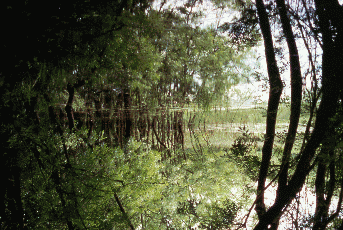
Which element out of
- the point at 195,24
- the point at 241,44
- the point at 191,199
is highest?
the point at 195,24

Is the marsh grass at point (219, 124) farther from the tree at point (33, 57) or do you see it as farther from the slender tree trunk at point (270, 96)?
the tree at point (33, 57)

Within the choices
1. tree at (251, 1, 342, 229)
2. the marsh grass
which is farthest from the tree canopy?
the marsh grass

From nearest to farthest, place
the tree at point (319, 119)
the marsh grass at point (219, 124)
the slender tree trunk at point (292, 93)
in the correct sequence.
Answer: the tree at point (319, 119) < the slender tree trunk at point (292, 93) < the marsh grass at point (219, 124)

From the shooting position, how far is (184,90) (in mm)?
2527

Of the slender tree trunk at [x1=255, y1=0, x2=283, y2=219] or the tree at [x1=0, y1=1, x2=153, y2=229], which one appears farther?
the slender tree trunk at [x1=255, y1=0, x2=283, y2=219]

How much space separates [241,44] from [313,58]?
0.44m

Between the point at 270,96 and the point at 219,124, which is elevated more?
the point at 270,96

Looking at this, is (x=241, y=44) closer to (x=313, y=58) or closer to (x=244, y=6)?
(x=244, y=6)

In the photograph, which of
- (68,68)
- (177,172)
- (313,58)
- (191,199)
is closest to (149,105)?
(68,68)

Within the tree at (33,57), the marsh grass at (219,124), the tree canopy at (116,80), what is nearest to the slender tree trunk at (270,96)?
the tree canopy at (116,80)

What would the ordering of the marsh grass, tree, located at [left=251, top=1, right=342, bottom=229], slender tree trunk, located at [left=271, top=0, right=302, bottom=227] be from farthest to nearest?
1. the marsh grass
2. slender tree trunk, located at [left=271, top=0, right=302, bottom=227]
3. tree, located at [left=251, top=1, right=342, bottom=229]

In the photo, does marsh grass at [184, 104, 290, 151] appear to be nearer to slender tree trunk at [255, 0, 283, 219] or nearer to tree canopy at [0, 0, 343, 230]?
slender tree trunk at [255, 0, 283, 219]

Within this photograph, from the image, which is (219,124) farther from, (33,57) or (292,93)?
(33,57)

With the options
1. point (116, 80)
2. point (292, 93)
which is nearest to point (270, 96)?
point (292, 93)
